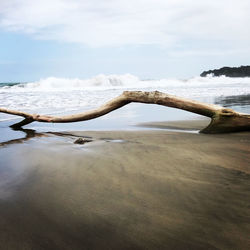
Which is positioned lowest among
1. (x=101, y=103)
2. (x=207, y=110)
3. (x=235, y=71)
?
(x=101, y=103)

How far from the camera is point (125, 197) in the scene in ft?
5.48

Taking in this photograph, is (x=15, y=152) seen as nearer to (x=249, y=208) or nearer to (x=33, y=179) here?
(x=33, y=179)

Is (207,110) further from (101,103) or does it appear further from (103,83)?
(103,83)

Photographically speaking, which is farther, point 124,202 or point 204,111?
point 204,111

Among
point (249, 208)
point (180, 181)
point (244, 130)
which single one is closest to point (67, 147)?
point (180, 181)

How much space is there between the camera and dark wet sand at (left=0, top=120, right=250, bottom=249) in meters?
1.24

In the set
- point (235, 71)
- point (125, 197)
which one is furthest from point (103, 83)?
point (235, 71)

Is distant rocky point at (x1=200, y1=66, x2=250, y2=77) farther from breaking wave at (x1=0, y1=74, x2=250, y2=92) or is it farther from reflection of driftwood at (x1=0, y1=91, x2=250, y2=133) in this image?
reflection of driftwood at (x1=0, y1=91, x2=250, y2=133)

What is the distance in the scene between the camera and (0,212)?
148 centimetres

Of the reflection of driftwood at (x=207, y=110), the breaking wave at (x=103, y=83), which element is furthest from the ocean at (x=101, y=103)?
the reflection of driftwood at (x=207, y=110)

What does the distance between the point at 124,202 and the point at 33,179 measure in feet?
2.52

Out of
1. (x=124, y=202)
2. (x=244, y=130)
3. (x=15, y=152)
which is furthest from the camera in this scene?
(x=244, y=130)

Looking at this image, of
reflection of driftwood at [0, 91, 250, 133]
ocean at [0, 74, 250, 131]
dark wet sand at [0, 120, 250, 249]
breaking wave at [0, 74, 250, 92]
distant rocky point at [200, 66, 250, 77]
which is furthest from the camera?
distant rocky point at [200, 66, 250, 77]

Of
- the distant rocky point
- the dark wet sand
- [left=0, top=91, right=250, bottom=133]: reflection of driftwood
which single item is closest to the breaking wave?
the distant rocky point
